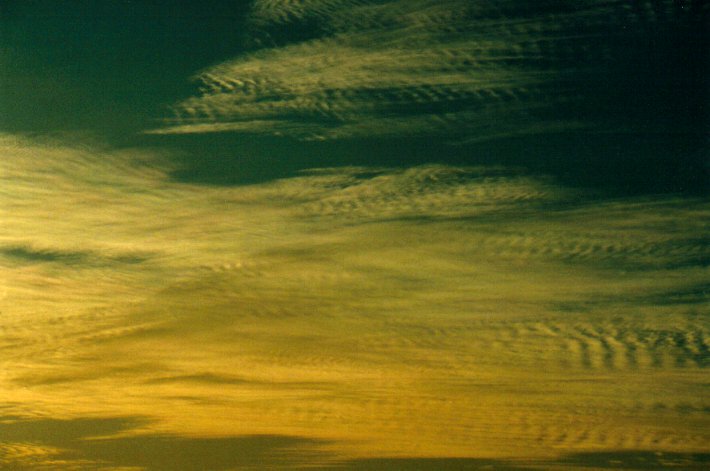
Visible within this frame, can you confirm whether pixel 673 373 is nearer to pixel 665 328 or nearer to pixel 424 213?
pixel 665 328

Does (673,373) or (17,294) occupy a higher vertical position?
(17,294)

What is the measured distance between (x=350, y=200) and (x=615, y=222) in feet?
3.21

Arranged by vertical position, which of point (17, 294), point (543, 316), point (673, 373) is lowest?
point (673, 373)

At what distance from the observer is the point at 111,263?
3.22 m

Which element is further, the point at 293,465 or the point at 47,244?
the point at 47,244

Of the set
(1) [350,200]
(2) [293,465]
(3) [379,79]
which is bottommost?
(2) [293,465]

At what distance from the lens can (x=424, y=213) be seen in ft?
10.4

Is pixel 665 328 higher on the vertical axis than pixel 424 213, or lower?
lower

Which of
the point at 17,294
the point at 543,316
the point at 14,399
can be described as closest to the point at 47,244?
the point at 17,294

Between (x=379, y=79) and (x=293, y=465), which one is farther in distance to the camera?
(x=379, y=79)

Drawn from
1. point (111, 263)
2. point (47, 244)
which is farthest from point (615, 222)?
point (47, 244)

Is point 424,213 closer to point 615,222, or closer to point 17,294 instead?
point 615,222

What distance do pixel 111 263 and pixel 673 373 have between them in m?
2.10

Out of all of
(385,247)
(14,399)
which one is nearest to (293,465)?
(385,247)
